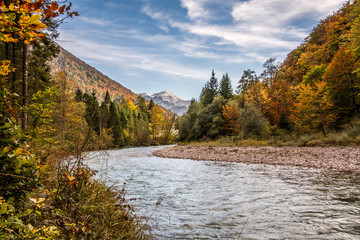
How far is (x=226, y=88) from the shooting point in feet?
160

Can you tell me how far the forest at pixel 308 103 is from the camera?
19.8m

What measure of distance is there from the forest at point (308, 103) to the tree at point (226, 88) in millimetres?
8871

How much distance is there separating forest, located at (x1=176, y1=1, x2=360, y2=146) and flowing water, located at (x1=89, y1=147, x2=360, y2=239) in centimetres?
1217

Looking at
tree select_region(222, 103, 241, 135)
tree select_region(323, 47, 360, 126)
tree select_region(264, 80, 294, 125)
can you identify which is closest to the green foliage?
A: tree select_region(222, 103, 241, 135)

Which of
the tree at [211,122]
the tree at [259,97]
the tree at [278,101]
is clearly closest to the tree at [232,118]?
the tree at [211,122]

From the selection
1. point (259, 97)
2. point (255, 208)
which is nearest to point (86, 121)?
point (255, 208)

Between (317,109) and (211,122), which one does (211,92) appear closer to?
(211,122)

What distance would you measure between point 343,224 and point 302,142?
16768mm

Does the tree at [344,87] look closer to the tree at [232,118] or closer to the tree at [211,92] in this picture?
the tree at [232,118]

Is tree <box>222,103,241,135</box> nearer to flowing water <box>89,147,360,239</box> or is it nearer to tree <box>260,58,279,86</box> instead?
tree <box>260,58,279,86</box>

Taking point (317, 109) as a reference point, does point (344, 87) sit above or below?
above

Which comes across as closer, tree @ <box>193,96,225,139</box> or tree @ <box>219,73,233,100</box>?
tree @ <box>193,96,225,139</box>

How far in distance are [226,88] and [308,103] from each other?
1114 inches

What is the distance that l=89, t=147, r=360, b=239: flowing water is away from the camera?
3900 mm
